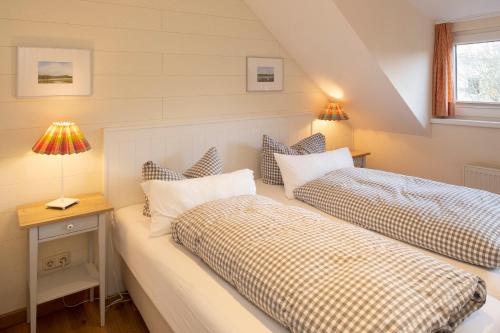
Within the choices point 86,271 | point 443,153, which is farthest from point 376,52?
point 86,271

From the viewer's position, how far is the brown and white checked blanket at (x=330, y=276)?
1.10m

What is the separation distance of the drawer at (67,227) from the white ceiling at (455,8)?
292 cm

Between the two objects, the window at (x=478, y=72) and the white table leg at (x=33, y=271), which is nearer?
the white table leg at (x=33, y=271)

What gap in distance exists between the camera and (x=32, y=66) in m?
2.07

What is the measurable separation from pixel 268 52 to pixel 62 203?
197cm

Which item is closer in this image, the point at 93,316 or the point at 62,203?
the point at 62,203

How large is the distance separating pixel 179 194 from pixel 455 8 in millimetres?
2642

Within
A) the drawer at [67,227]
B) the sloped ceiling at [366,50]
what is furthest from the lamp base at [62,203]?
the sloped ceiling at [366,50]

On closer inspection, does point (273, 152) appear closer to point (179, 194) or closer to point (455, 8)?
point (179, 194)

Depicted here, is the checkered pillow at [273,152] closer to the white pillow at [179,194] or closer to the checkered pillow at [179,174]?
the checkered pillow at [179,174]

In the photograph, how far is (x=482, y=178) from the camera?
3029mm

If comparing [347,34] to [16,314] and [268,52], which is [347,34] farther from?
[16,314]

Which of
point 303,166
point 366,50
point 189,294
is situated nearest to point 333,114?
point 366,50

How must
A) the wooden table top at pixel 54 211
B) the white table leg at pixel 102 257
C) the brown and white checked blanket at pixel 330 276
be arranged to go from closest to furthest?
the brown and white checked blanket at pixel 330 276 → the wooden table top at pixel 54 211 → the white table leg at pixel 102 257
